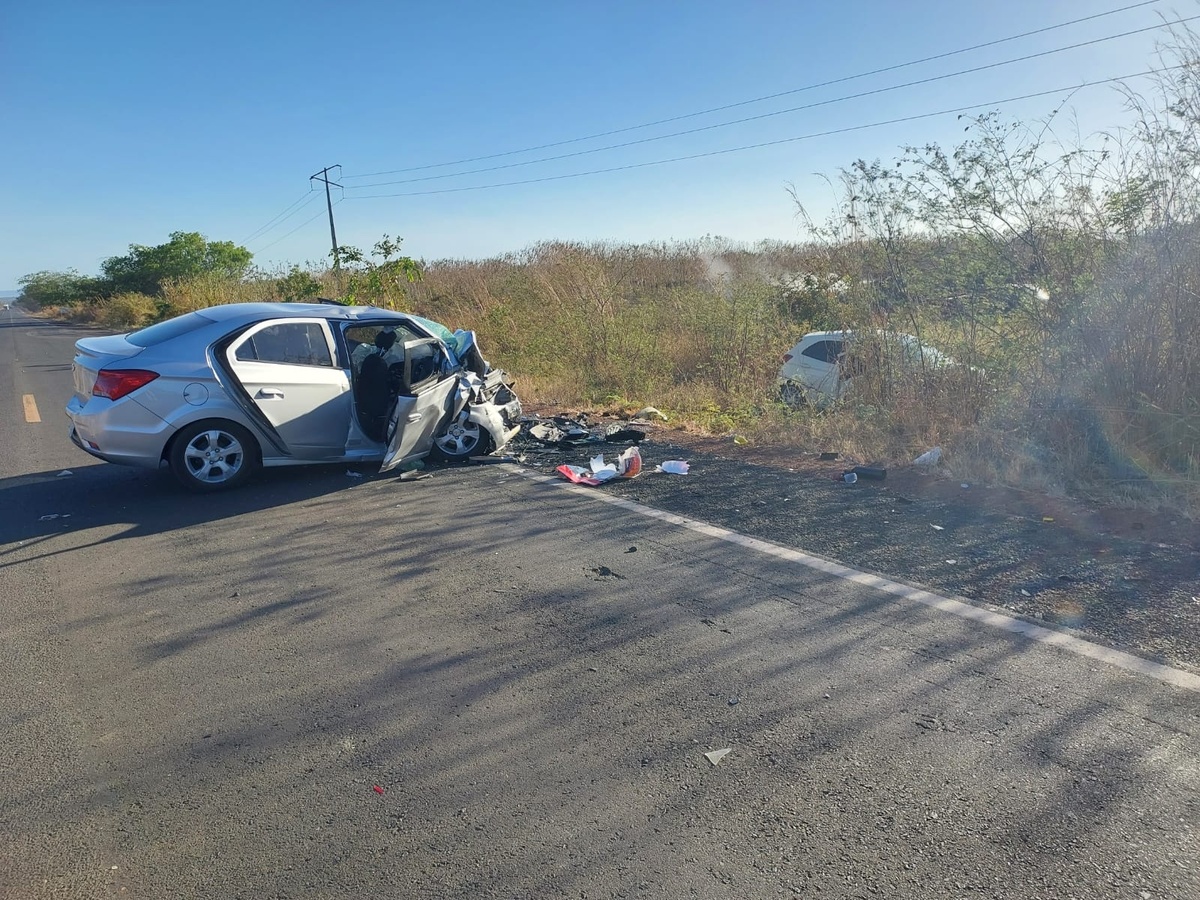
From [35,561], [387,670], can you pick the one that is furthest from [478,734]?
[35,561]

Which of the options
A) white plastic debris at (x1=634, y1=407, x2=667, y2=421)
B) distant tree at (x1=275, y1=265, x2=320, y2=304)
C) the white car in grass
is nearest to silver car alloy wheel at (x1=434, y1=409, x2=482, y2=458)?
white plastic debris at (x1=634, y1=407, x2=667, y2=421)

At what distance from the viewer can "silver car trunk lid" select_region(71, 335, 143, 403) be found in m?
7.23

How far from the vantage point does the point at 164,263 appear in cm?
5503

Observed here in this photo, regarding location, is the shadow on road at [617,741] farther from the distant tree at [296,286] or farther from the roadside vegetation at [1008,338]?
the distant tree at [296,286]

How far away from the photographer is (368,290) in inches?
730

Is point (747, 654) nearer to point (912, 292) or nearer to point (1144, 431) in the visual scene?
point (1144, 431)

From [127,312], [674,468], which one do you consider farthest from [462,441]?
[127,312]

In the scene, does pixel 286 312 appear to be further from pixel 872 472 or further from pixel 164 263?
pixel 164 263

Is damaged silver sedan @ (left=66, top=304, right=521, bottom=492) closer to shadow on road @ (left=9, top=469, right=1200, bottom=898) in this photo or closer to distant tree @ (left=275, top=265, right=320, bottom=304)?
shadow on road @ (left=9, top=469, right=1200, bottom=898)

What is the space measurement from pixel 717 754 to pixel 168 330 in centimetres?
645

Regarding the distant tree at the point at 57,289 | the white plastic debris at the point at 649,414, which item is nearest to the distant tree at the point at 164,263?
the distant tree at the point at 57,289

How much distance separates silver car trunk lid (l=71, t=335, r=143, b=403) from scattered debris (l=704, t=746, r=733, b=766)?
20.1 feet

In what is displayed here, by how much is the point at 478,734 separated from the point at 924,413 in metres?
7.10

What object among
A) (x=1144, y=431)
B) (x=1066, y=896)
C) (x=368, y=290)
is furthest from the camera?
(x=368, y=290)
